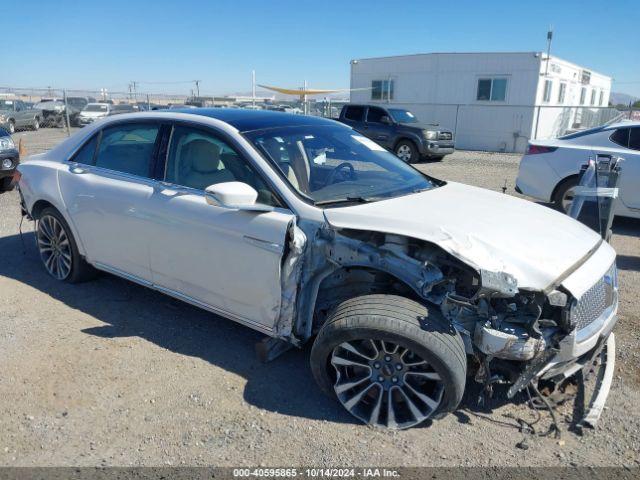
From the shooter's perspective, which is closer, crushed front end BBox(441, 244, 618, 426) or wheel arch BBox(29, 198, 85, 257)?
crushed front end BBox(441, 244, 618, 426)

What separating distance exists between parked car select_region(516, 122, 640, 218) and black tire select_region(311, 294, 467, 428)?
17.0ft

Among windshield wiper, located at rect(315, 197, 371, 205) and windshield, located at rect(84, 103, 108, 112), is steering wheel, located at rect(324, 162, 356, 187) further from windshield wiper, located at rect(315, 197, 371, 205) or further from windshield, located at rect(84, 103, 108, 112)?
windshield, located at rect(84, 103, 108, 112)

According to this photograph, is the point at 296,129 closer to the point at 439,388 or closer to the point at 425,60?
the point at 439,388

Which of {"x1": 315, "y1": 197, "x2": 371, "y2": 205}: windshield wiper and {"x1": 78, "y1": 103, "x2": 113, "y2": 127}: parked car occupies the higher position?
{"x1": 315, "y1": 197, "x2": 371, "y2": 205}: windshield wiper

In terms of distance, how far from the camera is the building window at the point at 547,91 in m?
20.8

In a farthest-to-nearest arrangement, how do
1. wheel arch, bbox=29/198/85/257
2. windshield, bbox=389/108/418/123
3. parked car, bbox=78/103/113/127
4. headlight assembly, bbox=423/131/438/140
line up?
parked car, bbox=78/103/113/127
windshield, bbox=389/108/418/123
headlight assembly, bbox=423/131/438/140
wheel arch, bbox=29/198/85/257

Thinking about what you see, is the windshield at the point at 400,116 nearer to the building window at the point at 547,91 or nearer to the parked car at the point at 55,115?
the building window at the point at 547,91

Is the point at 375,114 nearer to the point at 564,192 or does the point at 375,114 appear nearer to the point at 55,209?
the point at 564,192

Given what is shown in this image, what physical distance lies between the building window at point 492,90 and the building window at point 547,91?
170 centimetres

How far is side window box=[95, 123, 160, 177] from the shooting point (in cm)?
405

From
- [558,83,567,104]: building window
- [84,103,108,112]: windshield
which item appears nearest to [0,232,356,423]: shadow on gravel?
[558,83,567,104]: building window

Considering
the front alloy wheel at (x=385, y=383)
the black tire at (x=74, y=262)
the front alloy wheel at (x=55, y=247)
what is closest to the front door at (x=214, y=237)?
the front alloy wheel at (x=385, y=383)

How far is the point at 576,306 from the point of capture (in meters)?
2.71

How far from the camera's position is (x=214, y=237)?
3.42 m
